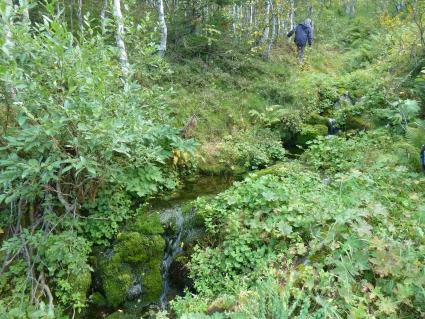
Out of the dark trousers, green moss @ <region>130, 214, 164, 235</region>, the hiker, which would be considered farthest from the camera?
the dark trousers

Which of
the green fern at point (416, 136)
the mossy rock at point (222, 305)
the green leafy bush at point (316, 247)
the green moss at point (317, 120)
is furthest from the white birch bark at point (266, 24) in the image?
the mossy rock at point (222, 305)

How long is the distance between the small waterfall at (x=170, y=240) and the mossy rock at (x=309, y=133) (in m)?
4.72

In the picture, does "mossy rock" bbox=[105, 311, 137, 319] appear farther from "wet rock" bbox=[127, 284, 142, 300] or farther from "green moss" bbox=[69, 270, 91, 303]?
"green moss" bbox=[69, 270, 91, 303]

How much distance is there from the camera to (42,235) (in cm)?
468

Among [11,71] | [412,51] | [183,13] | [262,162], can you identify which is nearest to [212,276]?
[11,71]

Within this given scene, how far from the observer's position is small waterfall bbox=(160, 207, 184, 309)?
200 inches

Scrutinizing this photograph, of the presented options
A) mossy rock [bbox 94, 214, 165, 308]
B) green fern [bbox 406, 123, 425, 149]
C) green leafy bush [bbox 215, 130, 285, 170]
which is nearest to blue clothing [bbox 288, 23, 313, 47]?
green leafy bush [bbox 215, 130, 285, 170]

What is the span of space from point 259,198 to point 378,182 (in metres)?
2.12

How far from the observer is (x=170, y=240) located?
5527 millimetres

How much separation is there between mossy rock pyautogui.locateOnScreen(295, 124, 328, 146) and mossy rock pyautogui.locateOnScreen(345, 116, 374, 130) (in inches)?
25.0

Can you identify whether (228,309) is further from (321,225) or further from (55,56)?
(55,56)

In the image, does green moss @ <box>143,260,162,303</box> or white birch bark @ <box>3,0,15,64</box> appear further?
green moss @ <box>143,260,162,303</box>

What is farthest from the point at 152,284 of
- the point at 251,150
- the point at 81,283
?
the point at 251,150

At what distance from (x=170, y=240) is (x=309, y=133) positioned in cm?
535
